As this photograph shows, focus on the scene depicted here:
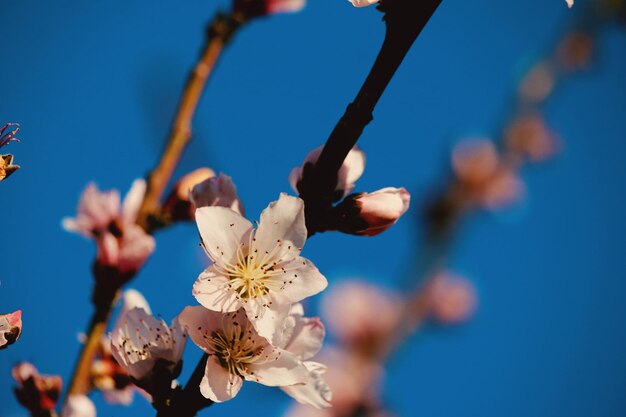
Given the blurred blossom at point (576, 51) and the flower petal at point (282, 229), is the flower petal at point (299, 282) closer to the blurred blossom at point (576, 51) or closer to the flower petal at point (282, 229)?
the flower petal at point (282, 229)

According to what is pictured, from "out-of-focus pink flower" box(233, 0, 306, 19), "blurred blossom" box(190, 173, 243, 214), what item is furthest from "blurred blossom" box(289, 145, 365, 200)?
"out-of-focus pink flower" box(233, 0, 306, 19)

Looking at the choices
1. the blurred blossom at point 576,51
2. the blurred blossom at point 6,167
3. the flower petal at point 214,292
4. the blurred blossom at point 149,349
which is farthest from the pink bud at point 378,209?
the blurred blossom at point 576,51

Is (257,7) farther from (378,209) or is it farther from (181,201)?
(378,209)

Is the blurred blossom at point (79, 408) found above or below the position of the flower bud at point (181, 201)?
below

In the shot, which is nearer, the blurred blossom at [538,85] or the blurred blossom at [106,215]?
the blurred blossom at [106,215]

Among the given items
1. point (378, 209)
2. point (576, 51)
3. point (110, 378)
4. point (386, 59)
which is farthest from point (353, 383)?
point (576, 51)

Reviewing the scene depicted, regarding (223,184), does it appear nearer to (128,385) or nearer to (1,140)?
(1,140)
